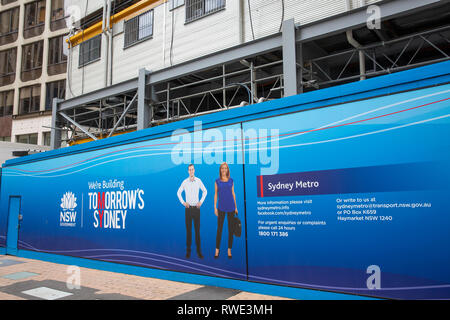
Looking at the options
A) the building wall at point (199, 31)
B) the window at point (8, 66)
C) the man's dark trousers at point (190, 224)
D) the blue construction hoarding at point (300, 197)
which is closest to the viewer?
the blue construction hoarding at point (300, 197)

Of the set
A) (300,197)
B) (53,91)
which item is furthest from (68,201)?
(53,91)

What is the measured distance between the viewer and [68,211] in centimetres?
876

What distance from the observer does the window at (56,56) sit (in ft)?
93.2

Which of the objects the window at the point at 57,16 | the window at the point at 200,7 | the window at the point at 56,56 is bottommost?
the window at the point at 200,7

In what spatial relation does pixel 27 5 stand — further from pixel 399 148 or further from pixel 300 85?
pixel 399 148

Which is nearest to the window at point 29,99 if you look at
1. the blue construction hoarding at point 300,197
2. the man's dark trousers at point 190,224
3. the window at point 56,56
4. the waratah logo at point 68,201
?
the window at point 56,56

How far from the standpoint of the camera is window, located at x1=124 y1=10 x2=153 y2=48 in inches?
591

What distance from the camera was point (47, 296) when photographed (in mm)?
5836

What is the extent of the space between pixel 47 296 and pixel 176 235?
2.42m

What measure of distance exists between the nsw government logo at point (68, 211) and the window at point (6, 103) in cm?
2641

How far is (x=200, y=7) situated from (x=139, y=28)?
3906mm

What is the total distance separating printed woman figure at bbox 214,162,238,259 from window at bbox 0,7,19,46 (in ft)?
111

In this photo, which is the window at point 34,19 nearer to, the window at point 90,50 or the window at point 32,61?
the window at point 32,61

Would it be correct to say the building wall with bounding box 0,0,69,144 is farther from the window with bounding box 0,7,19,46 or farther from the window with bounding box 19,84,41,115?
the window with bounding box 0,7,19,46
